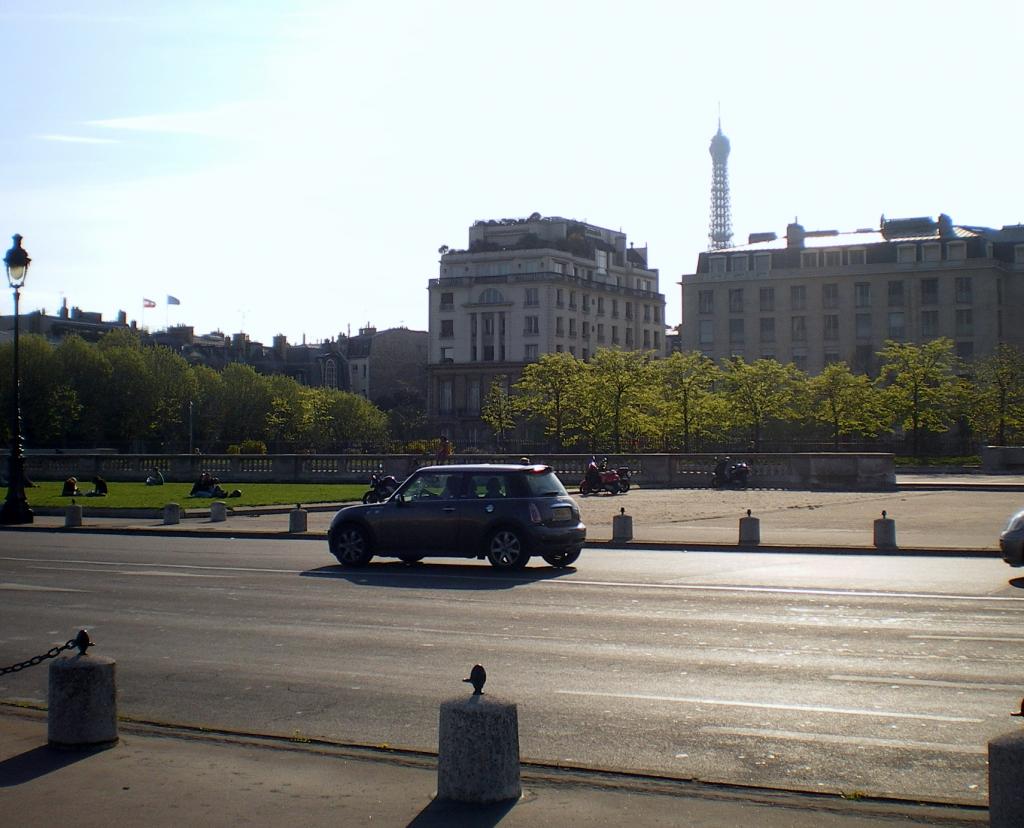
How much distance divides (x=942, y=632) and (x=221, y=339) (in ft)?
492

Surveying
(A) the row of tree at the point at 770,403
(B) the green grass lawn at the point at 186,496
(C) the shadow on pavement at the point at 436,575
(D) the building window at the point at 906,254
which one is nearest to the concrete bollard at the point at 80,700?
(C) the shadow on pavement at the point at 436,575

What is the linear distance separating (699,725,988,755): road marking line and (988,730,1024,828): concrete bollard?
8.69ft

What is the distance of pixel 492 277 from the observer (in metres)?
122

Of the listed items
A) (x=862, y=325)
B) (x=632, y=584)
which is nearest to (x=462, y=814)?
(x=632, y=584)

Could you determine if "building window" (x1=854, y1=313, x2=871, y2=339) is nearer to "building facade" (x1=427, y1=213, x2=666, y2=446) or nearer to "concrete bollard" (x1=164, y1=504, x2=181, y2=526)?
"building facade" (x1=427, y1=213, x2=666, y2=446)

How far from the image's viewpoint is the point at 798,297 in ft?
342

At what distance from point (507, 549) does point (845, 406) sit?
52837 mm

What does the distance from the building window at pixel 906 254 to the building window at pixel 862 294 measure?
10.2ft

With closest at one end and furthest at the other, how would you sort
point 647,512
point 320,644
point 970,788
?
point 970,788 → point 320,644 → point 647,512

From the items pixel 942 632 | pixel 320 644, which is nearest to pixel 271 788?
pixel 320 644

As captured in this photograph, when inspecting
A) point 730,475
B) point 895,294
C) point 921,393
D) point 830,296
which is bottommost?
point 730,475

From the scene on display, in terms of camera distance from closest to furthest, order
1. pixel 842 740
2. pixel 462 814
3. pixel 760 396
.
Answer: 1. pixel 462 814
2. pixel 842 740
3. pixel 760 396

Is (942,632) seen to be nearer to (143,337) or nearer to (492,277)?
(492,277)

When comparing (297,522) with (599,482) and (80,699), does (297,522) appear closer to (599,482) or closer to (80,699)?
(599,482)
